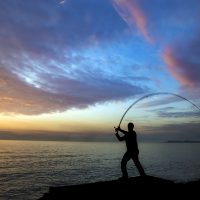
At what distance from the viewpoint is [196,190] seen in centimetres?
1391

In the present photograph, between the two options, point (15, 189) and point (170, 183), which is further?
point (15, 189)

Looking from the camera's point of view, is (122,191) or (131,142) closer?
(122,191)

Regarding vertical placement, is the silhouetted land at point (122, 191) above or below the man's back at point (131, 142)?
below

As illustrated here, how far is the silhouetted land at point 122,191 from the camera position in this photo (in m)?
11.4

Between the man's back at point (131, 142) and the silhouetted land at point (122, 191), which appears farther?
the man's back at point (131, 142)

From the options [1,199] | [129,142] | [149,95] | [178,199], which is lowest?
[1,199]

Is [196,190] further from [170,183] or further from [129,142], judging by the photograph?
[129,142]

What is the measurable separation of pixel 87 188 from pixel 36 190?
31991 mm

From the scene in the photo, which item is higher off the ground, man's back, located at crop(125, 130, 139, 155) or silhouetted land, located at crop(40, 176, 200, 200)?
man's back, located at crop(125, 130, 139, 155)

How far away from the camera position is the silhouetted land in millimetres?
11375

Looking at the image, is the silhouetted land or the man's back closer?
the silhouetted land

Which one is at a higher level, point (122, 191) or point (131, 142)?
point (131, 142)

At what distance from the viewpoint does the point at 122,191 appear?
11688 millimetres

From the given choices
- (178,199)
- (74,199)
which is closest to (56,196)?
(74,199)
